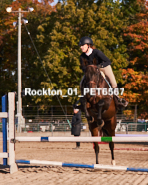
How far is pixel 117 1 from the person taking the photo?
4228 centimetres

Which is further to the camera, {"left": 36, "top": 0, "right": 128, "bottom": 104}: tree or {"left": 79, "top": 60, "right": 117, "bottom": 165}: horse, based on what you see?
{"left": 36, "top": 0, "right": 128, "bottom": 104}: tree

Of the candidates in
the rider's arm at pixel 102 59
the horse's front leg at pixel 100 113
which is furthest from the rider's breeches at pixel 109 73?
the horse's front leg at pixel 100 113

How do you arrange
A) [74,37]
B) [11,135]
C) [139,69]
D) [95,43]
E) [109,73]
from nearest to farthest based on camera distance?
1. [11,135]
2. [109,73]
3. [95,43]
4. [74,37]
5. [139,69]

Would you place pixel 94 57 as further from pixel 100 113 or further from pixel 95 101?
pixel 100 113

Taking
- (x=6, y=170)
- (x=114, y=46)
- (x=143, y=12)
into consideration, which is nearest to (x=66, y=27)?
(x=114, y=46)

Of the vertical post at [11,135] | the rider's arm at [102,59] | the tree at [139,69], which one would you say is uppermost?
the tree at [139,69]

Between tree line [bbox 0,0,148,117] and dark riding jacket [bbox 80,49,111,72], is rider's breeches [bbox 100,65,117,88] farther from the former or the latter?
tree line [bbox 0,0,148,117]

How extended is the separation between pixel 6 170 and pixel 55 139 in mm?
1458

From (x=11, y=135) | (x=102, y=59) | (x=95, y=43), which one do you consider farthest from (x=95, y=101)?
(x=95, y=43)

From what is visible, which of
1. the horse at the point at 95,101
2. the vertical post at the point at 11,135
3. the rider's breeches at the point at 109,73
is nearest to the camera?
the horse at the point at 95,101

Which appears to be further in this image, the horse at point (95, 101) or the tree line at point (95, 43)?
the tree line at point (95, 43)

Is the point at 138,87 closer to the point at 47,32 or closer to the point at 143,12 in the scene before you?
the point at 143,12

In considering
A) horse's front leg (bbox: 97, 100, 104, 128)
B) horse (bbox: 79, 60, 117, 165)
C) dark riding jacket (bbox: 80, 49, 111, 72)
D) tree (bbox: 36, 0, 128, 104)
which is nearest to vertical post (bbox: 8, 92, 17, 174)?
horse (bbox: 79, 60, 117, 165)

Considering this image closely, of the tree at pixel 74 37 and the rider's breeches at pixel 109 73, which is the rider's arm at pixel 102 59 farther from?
the tree at pixel 74 37
